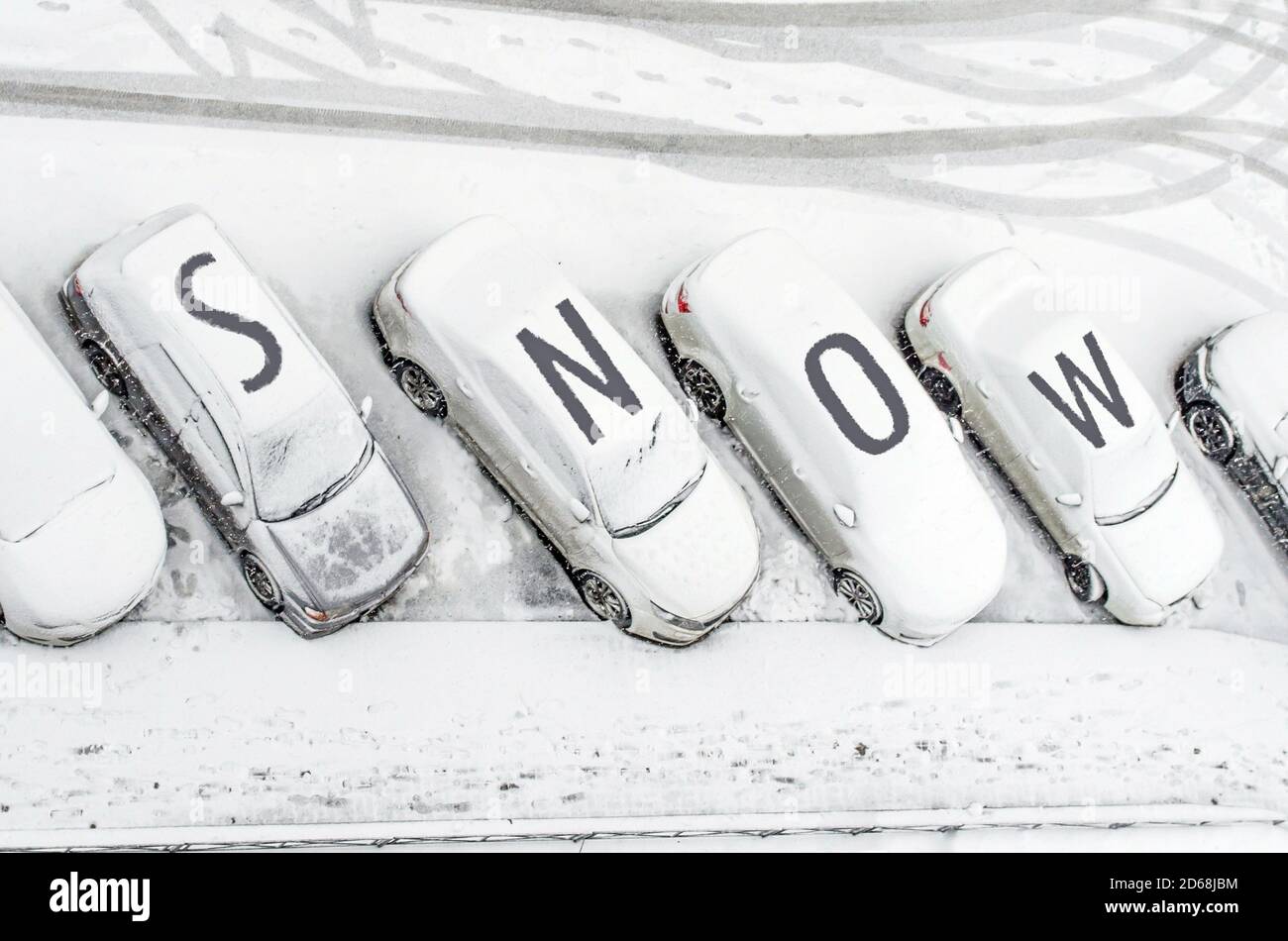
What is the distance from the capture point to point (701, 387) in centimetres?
802

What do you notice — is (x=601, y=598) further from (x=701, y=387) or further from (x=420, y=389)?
(x=420, y=389)

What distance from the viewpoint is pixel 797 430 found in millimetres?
7504

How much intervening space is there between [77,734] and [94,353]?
262 cm

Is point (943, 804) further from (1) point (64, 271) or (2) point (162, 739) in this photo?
(1) point (64, 271)

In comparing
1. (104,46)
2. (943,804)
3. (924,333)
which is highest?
(104,46)

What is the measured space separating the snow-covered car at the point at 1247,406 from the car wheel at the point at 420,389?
6.29 m

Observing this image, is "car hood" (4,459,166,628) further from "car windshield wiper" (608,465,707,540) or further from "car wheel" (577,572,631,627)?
"car windshield wiper" (608,465,707,540)

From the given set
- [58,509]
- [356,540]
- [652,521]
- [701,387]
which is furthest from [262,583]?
[701,387]

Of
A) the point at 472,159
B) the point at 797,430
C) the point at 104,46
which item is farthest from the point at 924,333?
the point at 104,46

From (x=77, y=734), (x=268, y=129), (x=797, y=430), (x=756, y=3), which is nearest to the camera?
(x=77, y=734)

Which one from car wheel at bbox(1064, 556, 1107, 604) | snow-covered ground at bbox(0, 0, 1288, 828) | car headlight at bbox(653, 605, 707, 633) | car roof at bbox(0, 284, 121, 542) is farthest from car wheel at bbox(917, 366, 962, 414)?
car roof at bbox(0, 284, 121, 542)

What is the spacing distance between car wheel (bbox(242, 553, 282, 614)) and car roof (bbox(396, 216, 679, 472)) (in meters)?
1.91

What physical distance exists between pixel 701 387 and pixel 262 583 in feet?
11.6

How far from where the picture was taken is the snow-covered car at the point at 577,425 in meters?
7.09
